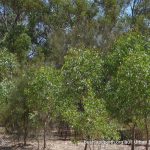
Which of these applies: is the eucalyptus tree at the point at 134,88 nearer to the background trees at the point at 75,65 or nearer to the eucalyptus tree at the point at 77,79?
the background trees at the point at 75,65

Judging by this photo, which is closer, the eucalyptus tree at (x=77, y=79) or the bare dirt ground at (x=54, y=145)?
the eucalyptus tree at (x=77, y=79)

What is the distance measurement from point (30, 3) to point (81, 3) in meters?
4.67

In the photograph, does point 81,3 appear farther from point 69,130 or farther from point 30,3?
point 69,130

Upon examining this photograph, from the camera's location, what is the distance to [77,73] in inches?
1145

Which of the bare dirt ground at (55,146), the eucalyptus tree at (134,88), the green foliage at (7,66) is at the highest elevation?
the green foliage at (7,66)

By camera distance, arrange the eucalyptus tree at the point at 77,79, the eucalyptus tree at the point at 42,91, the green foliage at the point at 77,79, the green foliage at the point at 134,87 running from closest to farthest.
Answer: the green foliage at the point at 134,87
the eucalyptus tree at the point at 77,79
the green foliage at the point at 77,79
the eucalyptus tree at the point at 42,91

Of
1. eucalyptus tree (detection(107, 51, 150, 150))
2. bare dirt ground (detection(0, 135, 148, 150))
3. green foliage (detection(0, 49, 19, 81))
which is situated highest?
green foliage (detection(0, 49, 19, 81))

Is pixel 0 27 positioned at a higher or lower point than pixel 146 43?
higher

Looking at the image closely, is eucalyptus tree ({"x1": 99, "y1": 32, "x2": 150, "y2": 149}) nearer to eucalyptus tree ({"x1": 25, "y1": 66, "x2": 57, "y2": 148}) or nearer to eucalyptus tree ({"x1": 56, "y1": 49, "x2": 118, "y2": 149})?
eucalyptus tree ({"x1": 56, "y1": 49, "x2": 118, "y2": 149})

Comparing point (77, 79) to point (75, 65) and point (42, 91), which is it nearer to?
point (75, 65)

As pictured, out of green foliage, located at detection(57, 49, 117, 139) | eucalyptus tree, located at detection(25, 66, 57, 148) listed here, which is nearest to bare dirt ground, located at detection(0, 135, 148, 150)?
eucalyptus tree, located at detection(25, 66, 57, 148)

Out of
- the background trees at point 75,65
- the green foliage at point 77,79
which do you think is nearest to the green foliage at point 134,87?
the background trees at point 75,65

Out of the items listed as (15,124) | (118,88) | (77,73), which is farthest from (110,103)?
(15,124)

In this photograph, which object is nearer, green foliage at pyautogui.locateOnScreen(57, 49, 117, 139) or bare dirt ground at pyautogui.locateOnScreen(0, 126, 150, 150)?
green foliage at pyautogui.locateOnScreen(57, 49, 117, 139)
